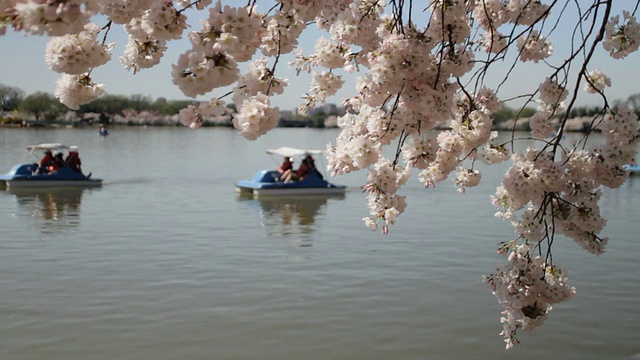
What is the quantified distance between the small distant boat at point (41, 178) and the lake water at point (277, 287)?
3279 millimetres

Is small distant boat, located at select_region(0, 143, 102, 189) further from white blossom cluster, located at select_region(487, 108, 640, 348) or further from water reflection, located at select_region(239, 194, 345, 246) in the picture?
white blossom cluster, located at select_region(487, 108, 640, 348)

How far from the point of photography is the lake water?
757 cm

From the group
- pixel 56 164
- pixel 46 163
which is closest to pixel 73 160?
pixel 56 164

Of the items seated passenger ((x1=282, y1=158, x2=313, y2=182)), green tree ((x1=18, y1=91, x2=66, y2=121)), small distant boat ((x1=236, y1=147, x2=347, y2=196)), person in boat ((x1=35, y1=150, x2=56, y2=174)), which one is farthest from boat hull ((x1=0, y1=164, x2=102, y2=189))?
green tree ((x1=18, y1=91, x2=66, y2=121))

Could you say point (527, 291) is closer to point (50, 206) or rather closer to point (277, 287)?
point (277, 287)

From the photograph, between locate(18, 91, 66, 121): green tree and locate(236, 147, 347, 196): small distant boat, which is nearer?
locate(236, 147, 347, 196): small distant boat

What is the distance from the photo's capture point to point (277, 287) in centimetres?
969

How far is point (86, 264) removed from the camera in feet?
35.8

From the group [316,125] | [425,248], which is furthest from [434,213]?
[316,125]

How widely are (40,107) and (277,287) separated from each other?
120389 mm

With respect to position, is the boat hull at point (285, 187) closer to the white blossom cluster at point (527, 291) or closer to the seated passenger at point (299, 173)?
the seated passenger at point (299, 173)

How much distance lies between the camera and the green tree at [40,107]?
121375 millimetres

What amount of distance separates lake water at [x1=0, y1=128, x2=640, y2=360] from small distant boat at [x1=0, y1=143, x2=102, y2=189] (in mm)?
3279

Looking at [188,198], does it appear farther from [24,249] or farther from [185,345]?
[185,345]
